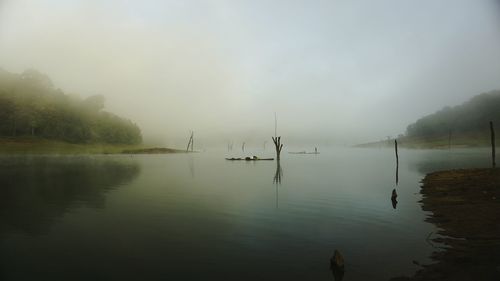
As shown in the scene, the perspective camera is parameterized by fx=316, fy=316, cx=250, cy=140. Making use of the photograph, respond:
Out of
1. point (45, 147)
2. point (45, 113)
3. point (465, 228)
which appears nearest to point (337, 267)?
point (465, 228)

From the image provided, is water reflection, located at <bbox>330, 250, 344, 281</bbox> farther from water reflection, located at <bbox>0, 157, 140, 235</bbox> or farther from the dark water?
water reflection, located at <bbox>0, 157, 140, 235</bbox>

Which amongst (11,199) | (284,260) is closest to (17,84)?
(11,199)

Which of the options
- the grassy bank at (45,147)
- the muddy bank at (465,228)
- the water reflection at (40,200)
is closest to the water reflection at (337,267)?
the muddy bank at (465,228)

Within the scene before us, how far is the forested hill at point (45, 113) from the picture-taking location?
119m

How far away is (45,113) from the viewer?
419 feet

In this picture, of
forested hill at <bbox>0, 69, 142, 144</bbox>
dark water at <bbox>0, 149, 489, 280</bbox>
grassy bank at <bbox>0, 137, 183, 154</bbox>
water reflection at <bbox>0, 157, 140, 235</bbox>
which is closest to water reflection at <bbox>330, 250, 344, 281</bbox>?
dark water at <bbox>0, 149, 489, 280</bbox>

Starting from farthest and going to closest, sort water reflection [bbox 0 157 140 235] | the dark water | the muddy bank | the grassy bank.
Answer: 1. the grassy bank
2. water reflection [bbox 0 157 140 235]
3. the dark water
4. the muddy bank

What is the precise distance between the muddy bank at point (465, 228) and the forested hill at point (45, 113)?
135062mm

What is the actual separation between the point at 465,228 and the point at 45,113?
145906 millimetres

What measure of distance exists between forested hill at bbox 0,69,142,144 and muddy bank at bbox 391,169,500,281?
135062 mm

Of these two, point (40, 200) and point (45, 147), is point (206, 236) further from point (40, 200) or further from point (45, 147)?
point (45, 147)

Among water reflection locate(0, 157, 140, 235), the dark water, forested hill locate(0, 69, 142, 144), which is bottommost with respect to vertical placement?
the dark water

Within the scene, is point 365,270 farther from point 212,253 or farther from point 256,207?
point 256,207

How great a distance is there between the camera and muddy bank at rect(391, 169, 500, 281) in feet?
38.0
